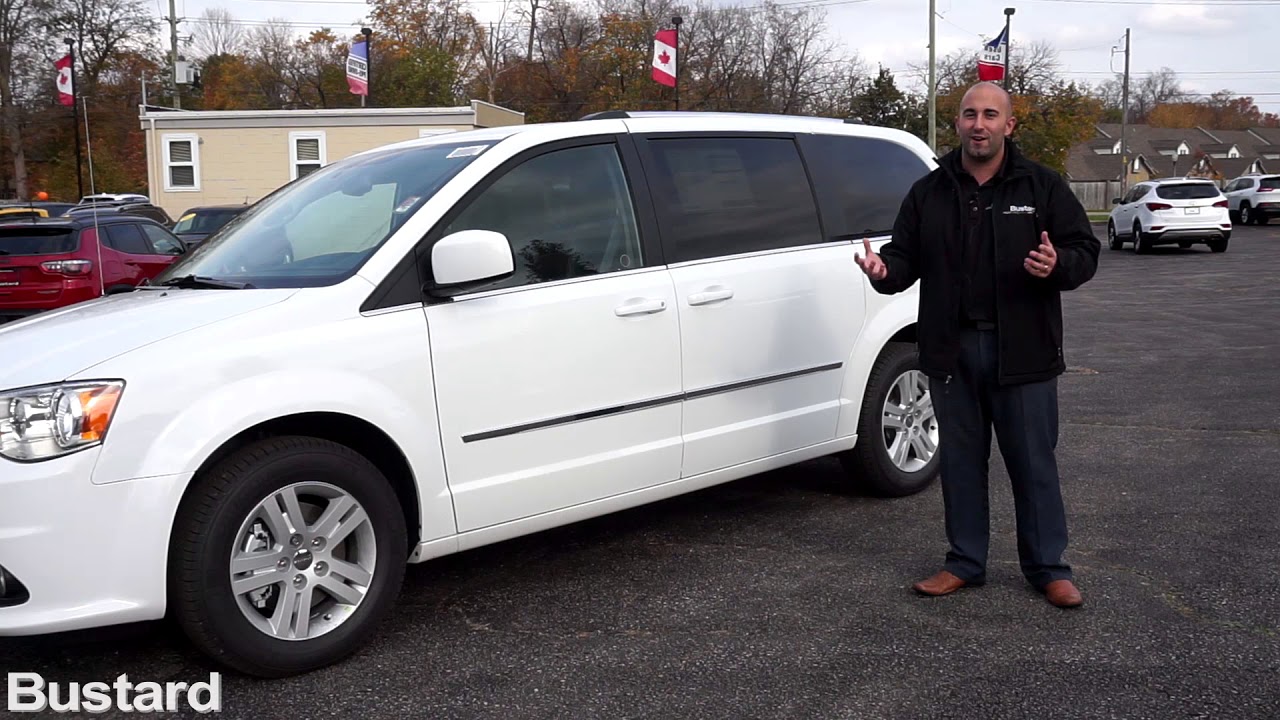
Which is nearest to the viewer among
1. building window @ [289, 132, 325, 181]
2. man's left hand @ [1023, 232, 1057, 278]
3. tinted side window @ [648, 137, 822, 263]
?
man's left hand @ [1023, 232, 1057, 278]

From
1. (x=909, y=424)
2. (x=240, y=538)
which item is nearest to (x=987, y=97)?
(x=909, y=424)

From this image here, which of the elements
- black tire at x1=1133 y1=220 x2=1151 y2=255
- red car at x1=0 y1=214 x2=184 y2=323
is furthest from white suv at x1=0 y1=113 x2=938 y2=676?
black tire at x1=1133 y1=220 x2=1151 y2=255

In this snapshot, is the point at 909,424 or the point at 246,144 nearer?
the point at 909,424

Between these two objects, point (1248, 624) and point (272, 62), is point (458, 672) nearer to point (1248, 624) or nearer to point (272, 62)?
point (1248, 624)

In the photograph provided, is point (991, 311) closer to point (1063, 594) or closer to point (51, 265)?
point (1063, 594)

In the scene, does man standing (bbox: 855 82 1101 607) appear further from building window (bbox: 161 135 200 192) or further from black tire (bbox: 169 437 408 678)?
building window (bbox: 161 135 200 192)

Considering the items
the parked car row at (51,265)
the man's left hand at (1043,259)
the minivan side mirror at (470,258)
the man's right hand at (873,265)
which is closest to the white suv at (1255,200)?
the parked car row at (51,265)

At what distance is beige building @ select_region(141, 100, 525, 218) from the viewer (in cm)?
2947

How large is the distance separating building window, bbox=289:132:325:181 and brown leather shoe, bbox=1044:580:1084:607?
27545mm

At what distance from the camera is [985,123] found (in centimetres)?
424

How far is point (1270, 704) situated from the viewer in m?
3.43

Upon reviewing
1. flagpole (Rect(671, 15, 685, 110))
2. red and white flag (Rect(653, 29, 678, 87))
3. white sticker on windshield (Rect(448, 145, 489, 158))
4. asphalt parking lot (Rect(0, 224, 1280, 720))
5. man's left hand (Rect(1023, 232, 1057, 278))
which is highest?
flagpole (Rect(671, 15, 685, 110))

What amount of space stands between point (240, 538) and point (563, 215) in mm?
1720

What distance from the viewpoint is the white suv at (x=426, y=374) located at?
11.1 feet
